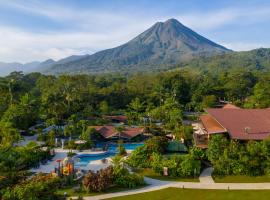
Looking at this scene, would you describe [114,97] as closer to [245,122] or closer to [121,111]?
[121,111]

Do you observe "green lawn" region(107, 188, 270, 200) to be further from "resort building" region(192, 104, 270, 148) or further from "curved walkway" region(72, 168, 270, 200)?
"resort building" region(192, 104, 270, 148)

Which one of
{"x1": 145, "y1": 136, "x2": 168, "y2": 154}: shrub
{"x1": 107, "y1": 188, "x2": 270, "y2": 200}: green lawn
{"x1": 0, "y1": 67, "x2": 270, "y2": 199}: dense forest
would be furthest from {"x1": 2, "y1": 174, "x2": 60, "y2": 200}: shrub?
{"x1": 145, "y1": 136, "x2": 168, "y2": 154}: shrub

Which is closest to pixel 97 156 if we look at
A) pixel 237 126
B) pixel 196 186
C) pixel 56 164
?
pixel 56 164

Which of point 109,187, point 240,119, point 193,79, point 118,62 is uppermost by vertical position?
point 118,62

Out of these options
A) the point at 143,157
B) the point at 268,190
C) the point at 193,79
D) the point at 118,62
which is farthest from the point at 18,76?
the point at 118,62

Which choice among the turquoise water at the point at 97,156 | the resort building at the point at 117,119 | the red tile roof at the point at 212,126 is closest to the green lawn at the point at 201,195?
the red tile roof at the point at 212,126

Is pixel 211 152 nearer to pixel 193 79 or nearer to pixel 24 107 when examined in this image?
pixel 24 107
